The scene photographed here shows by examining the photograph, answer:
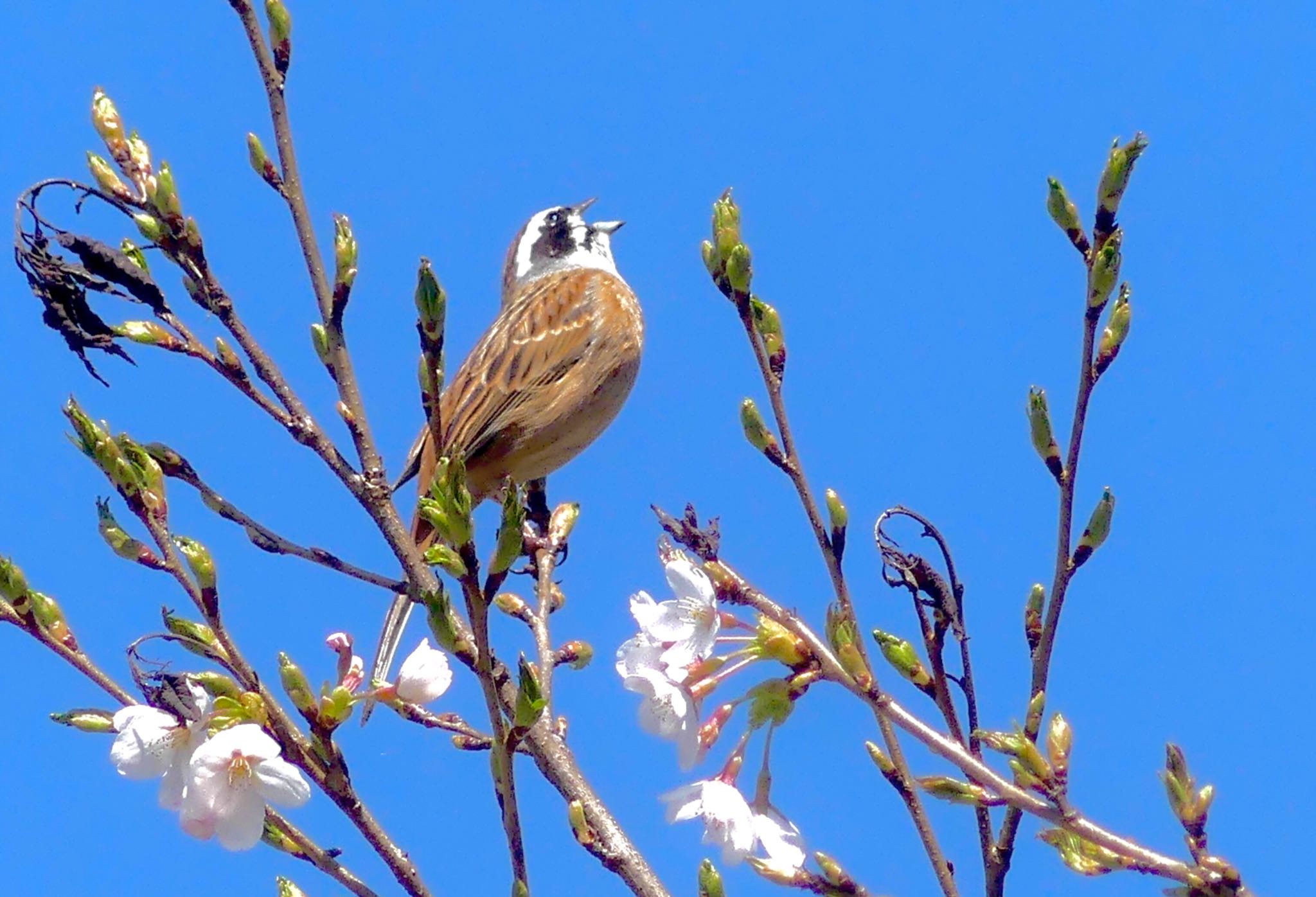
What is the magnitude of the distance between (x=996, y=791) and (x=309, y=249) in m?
1.69

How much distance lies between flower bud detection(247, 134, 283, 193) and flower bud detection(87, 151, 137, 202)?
253 mm

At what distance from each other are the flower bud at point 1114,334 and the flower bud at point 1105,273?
4.0 inches

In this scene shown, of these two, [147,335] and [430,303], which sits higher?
[147,335]

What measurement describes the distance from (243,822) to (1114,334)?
5.86 feet

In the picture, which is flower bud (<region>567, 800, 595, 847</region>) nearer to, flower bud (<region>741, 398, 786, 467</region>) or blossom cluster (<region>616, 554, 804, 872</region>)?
blossom cluster (<region>616, 554, 804, 872</region>)

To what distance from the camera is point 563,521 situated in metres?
4.04

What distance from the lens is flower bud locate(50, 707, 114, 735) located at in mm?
2496

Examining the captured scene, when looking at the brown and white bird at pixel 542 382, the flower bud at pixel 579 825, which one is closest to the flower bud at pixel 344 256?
the flower bud at pixel 579 825

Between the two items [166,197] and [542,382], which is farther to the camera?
[542,382]

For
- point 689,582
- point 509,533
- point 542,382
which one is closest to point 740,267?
point 689,582

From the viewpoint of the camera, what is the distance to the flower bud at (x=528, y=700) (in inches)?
86.6

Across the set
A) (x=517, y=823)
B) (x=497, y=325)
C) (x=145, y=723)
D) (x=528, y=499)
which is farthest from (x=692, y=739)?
(x=497, y=325)

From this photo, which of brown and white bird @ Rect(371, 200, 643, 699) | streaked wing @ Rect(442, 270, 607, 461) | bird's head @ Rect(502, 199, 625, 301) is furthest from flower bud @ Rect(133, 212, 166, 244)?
bird's head @ Rect(502, 199, 625, 301)

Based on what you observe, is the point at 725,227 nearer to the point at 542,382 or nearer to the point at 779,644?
the point at 779,644
